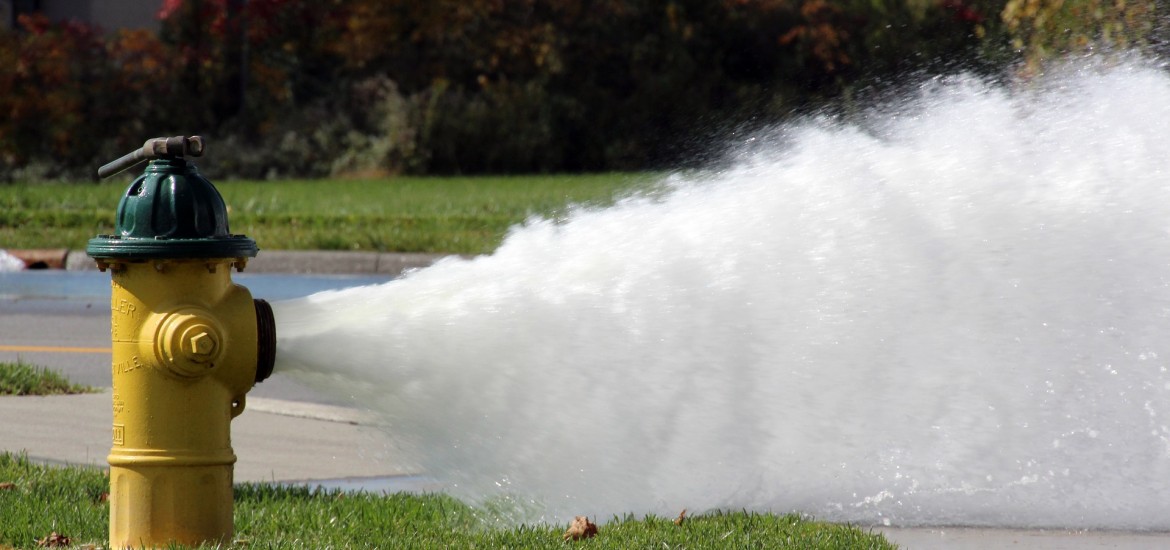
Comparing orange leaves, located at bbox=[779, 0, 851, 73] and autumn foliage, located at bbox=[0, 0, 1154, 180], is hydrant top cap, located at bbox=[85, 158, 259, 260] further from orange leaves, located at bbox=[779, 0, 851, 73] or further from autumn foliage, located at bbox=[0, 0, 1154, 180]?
orange leaves, located at bbox=[779, 0, 851, 73]

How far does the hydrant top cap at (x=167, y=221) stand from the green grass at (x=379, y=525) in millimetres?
732

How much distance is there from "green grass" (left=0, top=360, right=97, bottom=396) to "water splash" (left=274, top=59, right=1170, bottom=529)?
10.5 ft

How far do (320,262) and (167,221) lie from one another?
8.59 m

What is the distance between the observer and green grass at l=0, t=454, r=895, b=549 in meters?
3.62

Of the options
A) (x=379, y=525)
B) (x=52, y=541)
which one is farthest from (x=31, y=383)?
(x=379, y=525)

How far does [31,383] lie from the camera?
20.9 feet

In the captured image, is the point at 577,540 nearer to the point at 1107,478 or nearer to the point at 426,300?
the point at 426,300

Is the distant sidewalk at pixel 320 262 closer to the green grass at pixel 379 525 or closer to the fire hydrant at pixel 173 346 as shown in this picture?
the green grass at pixel 379 525

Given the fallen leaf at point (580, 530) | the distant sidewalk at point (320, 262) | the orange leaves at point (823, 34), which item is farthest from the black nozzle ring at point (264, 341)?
the orange leaves at point (823, 34)

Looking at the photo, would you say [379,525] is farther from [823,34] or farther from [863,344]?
[823,34]

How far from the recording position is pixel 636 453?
12.7 feet

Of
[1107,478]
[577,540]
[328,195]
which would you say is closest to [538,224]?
[577,540]

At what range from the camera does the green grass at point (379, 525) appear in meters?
3.62

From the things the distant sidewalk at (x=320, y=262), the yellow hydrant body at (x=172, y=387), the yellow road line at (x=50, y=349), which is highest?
the yellow hydrant body at (x=172, y=387)
